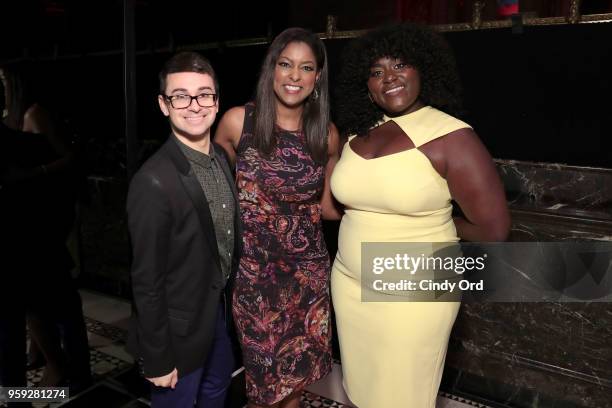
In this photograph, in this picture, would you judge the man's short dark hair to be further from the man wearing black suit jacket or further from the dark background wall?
the dark background wall

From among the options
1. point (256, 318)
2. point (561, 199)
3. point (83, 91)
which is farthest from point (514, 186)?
point (83, 91)

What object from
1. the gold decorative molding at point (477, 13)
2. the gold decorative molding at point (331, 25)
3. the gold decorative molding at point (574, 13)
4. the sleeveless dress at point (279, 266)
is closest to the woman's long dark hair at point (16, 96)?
the sleeveless dress at point (279, 266)

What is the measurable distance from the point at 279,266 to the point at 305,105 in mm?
627

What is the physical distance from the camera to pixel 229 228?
1.69m

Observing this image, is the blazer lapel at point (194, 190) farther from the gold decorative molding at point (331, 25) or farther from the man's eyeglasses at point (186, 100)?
the gold decorative molding at point (331, 25)

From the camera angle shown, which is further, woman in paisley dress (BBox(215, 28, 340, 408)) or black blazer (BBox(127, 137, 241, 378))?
woman in paisley dress (BBox(215, 28, 340, 408))

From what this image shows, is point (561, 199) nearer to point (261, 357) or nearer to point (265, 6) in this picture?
point (261, 357)

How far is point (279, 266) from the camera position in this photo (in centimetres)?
192

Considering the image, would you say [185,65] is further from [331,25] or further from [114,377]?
[114,377]

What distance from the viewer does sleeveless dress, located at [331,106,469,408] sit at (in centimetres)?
165

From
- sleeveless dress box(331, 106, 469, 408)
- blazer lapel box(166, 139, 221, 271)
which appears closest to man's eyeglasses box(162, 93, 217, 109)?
blazer lapel box(166, 139, 221, 271)

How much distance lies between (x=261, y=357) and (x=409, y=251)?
27.7 inches

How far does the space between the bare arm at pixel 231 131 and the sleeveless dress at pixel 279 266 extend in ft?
0.11

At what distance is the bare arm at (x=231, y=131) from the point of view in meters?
1.96
